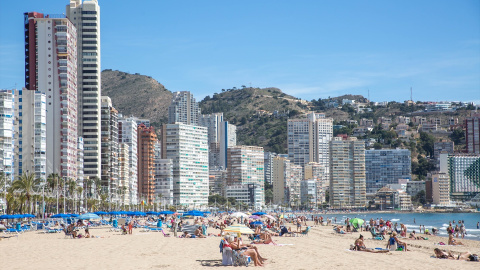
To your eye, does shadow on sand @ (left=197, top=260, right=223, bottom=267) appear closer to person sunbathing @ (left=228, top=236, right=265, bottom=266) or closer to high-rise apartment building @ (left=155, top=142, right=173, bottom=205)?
person sunbathing @ (left=228, top=236, right=265, bottom=266)

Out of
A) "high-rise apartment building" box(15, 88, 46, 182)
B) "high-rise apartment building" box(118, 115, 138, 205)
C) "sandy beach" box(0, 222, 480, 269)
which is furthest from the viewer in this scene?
"high-rise apartment building" box(118, 115, 138, 205)

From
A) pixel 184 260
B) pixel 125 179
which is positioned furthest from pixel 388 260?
pixel 125 179

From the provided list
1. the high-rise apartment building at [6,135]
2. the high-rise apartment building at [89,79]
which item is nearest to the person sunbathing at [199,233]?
the high-rise apartment building at [6,135]

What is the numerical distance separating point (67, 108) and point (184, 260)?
83.2 metres

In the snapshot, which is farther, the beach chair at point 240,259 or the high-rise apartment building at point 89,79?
the high-rise apartment building at point 89,79

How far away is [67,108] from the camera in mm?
107688

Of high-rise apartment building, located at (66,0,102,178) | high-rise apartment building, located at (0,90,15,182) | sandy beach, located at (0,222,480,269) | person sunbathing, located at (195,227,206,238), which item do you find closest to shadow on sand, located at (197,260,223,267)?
sandy beach, located at (0,222,480,269)

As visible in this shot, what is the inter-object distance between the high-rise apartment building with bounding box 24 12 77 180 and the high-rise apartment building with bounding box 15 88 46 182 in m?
5.81

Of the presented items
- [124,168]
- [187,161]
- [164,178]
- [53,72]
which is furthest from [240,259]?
[187,161]

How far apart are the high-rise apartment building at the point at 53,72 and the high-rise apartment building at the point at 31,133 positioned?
5812 millimetres

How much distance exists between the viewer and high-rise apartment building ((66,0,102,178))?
4847 inches

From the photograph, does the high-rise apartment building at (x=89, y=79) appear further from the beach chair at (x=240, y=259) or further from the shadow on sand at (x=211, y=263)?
the beach chair at (x=240, y=259)

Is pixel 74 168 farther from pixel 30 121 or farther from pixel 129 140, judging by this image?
pixel 129 140

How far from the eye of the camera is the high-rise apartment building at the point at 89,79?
12312 centimetres
